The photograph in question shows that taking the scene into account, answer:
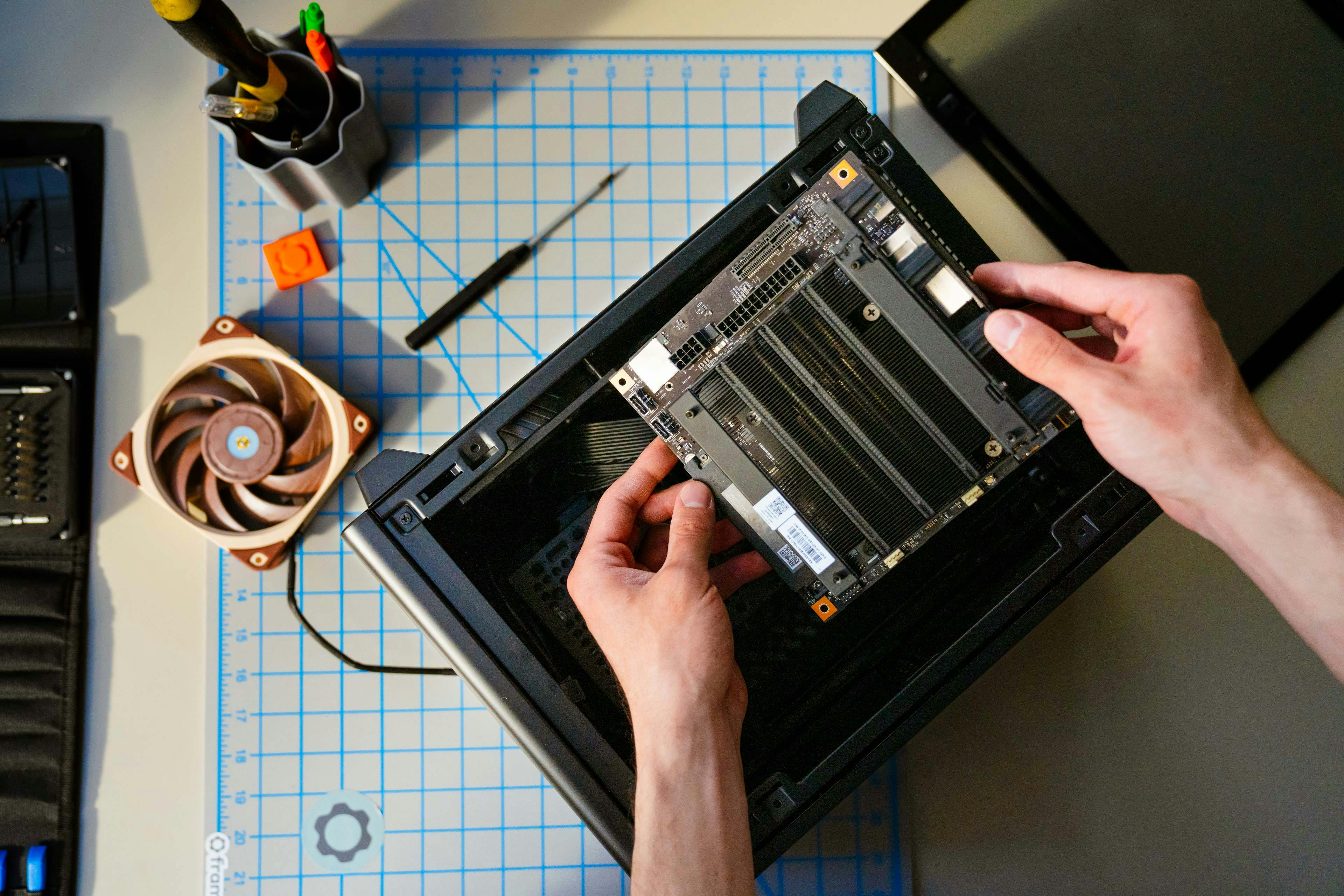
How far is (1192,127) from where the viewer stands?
1787 millimetres

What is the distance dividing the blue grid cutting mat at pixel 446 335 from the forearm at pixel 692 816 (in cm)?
69

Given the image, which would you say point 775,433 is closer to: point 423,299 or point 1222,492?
point 1222,492

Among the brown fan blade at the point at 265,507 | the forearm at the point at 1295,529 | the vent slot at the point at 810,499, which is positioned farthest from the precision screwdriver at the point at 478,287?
the forearm at the point at 1295,529

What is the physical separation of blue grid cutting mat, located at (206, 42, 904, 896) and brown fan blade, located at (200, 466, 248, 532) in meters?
0.08

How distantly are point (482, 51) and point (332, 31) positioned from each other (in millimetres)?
342

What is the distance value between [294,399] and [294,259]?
326mm

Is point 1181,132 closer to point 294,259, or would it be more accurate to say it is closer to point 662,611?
point 662,611

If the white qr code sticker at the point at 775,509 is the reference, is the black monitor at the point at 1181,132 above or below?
above

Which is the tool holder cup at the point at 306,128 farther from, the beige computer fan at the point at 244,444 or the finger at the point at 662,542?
the finger at the point at 662,542

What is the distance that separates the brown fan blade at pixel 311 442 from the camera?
1.77 meters

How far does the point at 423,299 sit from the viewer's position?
188 cm

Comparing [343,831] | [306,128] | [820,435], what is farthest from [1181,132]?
[343,831]

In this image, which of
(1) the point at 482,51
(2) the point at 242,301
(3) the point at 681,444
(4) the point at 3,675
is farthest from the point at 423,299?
(4) the point at 3,675

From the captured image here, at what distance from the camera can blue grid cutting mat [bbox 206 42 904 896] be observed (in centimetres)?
181
